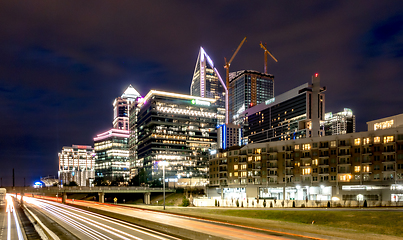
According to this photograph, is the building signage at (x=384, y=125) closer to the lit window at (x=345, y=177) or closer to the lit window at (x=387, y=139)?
the lit window at (x=387, y=139)

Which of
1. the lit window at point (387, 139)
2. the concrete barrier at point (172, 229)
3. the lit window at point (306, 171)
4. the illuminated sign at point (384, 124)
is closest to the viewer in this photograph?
the concrete barrier at point (172, 229)

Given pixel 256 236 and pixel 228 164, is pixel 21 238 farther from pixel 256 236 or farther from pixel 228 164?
pixel 228 164

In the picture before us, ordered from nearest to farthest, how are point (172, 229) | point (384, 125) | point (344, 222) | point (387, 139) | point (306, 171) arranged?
point (172, 229) < point (344, 222) < point (387, 139) < point (306, 171) < point (384, 125)

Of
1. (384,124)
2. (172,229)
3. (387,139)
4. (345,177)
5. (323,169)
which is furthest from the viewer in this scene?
(384,124)

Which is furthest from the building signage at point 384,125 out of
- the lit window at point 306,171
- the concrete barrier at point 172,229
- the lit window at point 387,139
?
the concrete barrier at point 172,229

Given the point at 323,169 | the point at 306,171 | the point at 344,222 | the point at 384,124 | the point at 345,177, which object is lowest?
the point at 345,177

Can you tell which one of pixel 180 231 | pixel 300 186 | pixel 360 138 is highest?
pixel 360 138

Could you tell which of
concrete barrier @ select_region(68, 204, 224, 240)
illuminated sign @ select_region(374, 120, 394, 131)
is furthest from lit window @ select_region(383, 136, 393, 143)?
concrete barrier @ select_region(68, 204, 224, 240)

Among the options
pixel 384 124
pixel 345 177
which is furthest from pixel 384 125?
pixel 345 177

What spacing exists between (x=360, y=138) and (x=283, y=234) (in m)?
83.0

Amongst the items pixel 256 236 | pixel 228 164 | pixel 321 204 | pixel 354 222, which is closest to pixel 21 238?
pixel 256 236

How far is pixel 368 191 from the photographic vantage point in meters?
98.8

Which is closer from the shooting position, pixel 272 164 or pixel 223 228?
pixel 223 228

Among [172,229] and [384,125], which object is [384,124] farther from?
[172,229]
